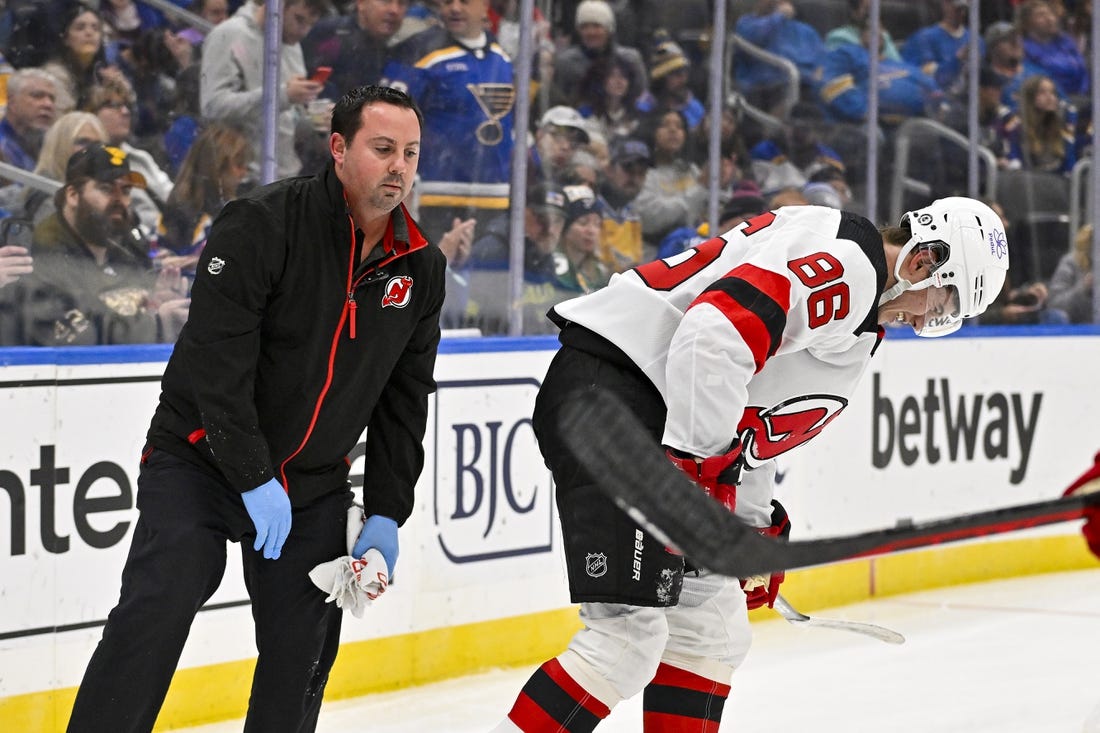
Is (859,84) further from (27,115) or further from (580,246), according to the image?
(27,115)

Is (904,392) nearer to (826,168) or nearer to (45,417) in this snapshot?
(826,168)

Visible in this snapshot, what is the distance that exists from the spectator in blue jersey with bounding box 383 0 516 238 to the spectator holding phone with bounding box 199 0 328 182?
0.31 meters

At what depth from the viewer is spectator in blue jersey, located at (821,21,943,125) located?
563cm

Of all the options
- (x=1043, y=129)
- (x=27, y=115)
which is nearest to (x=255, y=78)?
(x=27, y=115)

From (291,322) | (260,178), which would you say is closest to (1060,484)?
(260,178)

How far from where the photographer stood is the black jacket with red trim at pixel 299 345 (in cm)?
225

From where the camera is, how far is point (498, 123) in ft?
14.6

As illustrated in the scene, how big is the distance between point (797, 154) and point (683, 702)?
133 inches

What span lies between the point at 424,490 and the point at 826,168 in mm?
2334

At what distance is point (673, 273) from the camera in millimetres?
2510

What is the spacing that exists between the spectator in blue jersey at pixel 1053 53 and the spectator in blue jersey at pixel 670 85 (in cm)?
185

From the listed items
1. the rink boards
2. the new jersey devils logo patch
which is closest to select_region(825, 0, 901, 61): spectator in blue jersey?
the rink boards

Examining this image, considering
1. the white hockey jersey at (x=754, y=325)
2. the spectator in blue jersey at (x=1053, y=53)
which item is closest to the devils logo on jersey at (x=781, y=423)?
the white hockey jersey at (x=754, y=325)

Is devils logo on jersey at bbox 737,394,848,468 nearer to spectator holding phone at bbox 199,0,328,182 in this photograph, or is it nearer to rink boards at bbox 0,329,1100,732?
rink boards at bbox 0,329,1100,732
